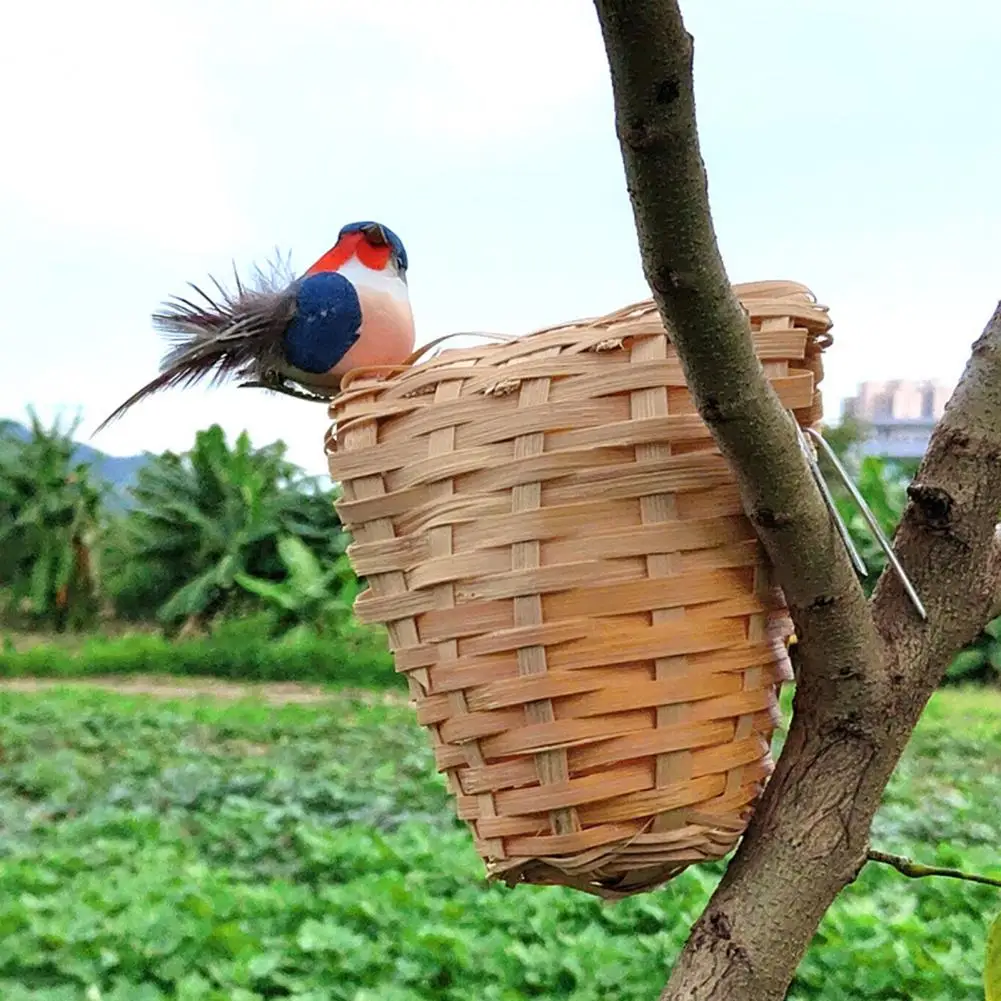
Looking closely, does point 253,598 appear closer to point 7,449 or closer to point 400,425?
point 7,449

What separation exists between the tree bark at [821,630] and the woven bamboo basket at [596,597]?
0.7 inches

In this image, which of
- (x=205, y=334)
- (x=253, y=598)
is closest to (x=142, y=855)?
(x=205, y=334)

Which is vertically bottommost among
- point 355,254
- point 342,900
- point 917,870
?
point 342,900

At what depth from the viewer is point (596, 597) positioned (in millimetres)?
359

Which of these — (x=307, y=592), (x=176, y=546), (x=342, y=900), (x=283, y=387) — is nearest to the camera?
(x=283, y=387)

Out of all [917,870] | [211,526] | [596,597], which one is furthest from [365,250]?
[211,526]

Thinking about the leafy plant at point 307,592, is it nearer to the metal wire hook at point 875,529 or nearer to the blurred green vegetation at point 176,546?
the blurred green vegetation at point 176,546

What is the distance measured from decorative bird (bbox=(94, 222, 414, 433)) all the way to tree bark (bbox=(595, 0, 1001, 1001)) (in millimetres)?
176

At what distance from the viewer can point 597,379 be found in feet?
1.19

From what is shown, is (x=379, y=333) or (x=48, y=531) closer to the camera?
(x=379, y=333)

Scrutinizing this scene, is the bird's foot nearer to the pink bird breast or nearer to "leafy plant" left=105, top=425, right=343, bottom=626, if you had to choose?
the pink bird breast

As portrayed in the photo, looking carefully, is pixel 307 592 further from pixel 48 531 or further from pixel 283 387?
pixel 283 387

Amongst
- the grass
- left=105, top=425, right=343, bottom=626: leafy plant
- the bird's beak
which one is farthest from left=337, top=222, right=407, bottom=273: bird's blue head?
left=105, top=425, right=343, bottom=626: leafy plant

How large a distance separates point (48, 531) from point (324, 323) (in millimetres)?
4176
